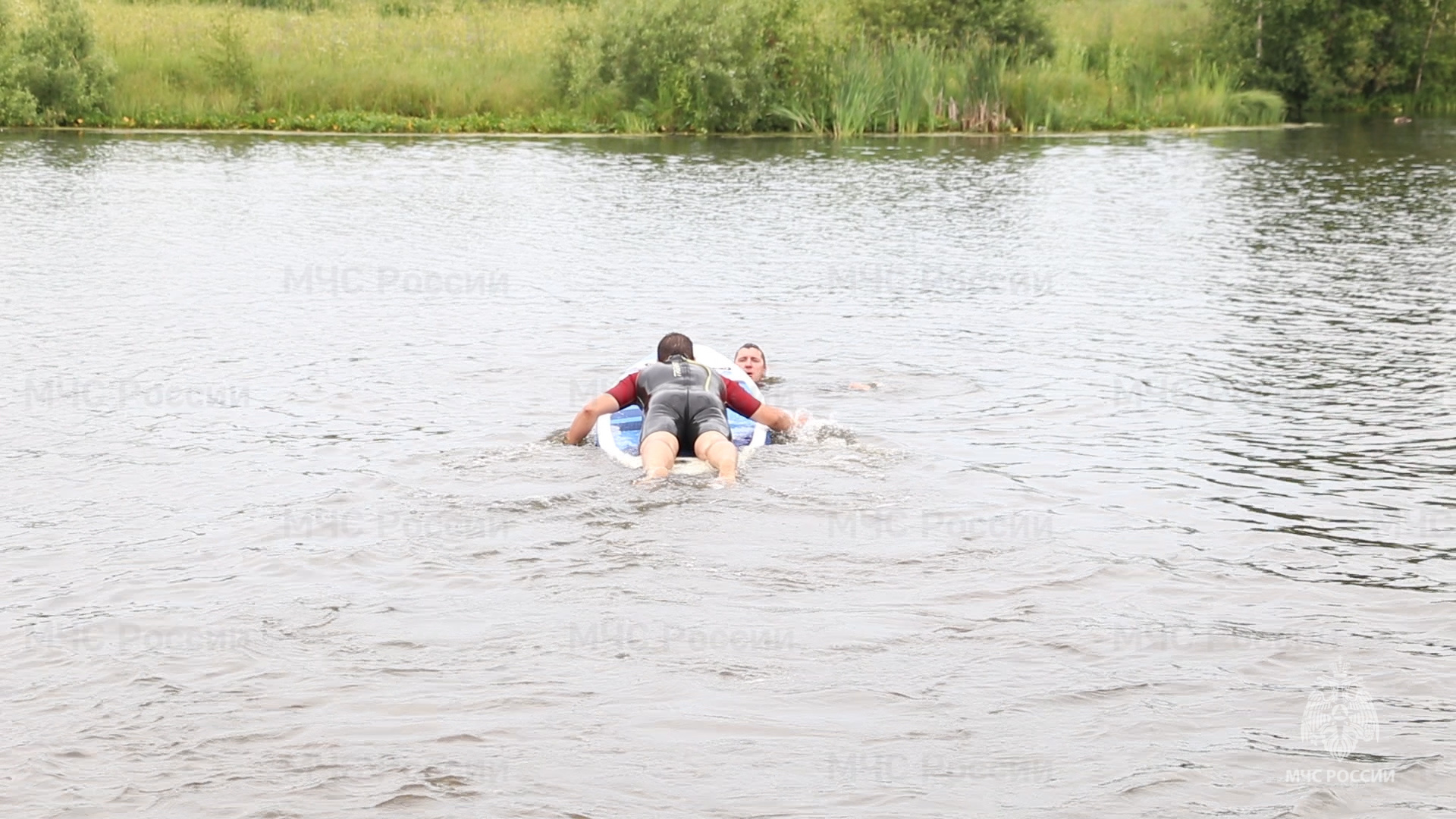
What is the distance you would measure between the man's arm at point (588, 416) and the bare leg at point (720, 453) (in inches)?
34.0

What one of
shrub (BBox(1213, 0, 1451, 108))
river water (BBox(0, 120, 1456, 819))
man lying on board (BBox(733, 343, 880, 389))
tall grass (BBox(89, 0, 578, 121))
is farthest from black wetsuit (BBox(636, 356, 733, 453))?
shrub (BBox(1213, 0, 1451, 108))

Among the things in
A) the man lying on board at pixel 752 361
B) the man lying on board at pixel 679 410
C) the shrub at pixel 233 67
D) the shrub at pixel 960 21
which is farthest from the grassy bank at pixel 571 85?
the man lying on board at pixel 679 410

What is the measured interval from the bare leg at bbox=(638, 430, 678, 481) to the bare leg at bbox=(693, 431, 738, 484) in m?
0.20

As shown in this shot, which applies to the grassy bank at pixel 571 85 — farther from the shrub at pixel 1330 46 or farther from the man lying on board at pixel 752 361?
the man lying on board at pixel 752 361

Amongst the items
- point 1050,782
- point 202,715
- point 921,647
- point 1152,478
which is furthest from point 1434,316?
point 202,715

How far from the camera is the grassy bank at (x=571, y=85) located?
41875 millimetres

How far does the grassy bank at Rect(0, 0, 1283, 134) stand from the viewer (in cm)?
4188

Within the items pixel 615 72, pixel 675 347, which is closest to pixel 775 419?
pixel 675 347

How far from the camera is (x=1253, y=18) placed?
5100cm

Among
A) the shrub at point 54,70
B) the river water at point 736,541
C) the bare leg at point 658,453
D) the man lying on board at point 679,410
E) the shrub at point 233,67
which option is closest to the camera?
the river water at point 736,541

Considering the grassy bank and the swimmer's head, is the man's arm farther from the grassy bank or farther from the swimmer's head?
the grassy bank

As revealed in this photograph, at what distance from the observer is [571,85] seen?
1694 inches

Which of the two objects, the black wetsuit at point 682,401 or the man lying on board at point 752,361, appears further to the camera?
the man lying on board at point 752,361

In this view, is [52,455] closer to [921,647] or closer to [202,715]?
[202,715]
